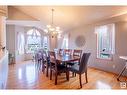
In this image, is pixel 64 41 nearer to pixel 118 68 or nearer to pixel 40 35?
pixel 40 35

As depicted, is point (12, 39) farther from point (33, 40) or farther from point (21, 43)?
point (33, 40)

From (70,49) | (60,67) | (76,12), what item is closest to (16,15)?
(70,49)

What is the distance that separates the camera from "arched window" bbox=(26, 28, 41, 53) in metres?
8.92

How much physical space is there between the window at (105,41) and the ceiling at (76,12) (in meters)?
0.47

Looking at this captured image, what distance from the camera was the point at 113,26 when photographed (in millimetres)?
4805

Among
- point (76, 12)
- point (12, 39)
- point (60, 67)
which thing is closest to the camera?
point (60, 67)

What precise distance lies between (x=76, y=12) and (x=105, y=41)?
1730 millimetres

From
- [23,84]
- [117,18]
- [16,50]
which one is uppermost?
[117,18]

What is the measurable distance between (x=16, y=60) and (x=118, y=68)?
5461 mm

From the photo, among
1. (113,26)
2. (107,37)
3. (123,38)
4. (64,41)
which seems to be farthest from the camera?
(64,41)

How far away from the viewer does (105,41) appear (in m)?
5.39

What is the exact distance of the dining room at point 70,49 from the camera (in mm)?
3729
